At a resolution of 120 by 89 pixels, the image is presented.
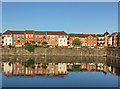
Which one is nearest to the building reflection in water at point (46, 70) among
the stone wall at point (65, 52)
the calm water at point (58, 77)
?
the calm water at point (58, 77)

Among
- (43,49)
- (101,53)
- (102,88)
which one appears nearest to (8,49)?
(43,49)

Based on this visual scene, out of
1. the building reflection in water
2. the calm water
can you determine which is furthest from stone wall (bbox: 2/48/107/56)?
the calm water

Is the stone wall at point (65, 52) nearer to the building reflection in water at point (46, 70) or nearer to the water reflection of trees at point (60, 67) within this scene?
the water reflection of trees at point (60, 67)

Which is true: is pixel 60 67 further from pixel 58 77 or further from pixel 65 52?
pixel 65 52

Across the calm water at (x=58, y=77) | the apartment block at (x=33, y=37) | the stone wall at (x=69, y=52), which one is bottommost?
the calm water at (x=58, y=77)

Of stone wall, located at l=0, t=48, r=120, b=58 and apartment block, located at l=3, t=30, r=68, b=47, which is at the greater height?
apartment block, located at l=3, t=30, r=68, b=47

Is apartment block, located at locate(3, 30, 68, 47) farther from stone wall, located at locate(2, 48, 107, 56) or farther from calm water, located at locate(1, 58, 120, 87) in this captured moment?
calm water, located at locate(1, 58, 120, 87)

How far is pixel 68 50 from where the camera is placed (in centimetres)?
7888

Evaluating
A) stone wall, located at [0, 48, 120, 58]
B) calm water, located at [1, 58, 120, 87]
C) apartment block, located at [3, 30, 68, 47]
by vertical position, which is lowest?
calm water, located at [1, 58, 120, 87]

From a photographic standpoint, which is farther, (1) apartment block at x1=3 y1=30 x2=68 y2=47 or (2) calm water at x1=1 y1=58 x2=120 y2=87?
(1) apartment block at x1=3 y1=30 x2=68 y2=47

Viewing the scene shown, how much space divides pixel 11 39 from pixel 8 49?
75.8 ft

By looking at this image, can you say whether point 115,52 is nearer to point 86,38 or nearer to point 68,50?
point 68,50

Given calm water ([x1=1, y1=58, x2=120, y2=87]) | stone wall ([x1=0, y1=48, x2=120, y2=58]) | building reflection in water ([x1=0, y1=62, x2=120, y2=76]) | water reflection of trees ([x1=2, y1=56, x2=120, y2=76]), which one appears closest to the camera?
calm water ([x1=1, y1=58, x2=120, y2=87])

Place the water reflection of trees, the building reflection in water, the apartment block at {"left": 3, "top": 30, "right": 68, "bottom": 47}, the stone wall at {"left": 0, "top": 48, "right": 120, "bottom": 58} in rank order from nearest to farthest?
the building reflection in water → the water reflection of trees → the stone wall at {"left": 0, "top": 48, "right": 120, "bottom": 58} → the apartment block at {"left": 3, "top": 30, "right": 68, "bottom": 47}
